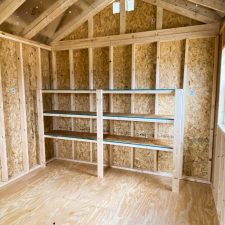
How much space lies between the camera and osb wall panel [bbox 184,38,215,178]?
119 inches

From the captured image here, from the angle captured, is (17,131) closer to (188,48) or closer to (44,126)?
(44,126)

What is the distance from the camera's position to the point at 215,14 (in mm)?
2807

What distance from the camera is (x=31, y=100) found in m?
3.73

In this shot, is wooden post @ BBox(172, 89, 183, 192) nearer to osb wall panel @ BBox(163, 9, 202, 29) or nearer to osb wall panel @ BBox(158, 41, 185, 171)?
osb wall panel @ BBox(158, 41, 185, 171)

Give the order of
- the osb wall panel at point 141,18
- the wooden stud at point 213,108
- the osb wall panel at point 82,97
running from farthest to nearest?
the osb wall panel at point 82,97
the osb wall panel at point 141,18
the wooden stud at point 213,108

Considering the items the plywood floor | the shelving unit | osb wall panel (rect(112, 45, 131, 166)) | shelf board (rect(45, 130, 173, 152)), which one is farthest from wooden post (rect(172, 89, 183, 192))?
osb wall panel (rect(112, 45, 131, 166))

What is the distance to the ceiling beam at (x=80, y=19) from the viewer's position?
138 inches

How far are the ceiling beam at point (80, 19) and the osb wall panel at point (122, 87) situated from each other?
2.82ft

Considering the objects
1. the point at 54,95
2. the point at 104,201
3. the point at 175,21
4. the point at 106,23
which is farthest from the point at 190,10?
the point at 104,201

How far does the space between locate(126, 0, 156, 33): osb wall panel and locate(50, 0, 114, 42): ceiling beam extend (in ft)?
1.69

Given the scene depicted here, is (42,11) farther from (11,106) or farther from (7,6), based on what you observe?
(11,106)

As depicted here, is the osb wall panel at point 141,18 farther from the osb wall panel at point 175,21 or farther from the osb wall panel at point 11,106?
the osb wall panel at point 11,106

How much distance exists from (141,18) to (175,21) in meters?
0.62

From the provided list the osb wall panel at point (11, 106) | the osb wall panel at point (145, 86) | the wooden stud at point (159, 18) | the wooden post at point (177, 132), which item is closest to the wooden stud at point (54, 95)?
the osb wall panel at point (11, 106)
